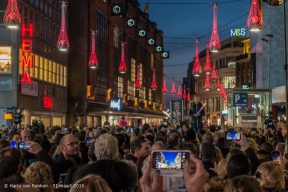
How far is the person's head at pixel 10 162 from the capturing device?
230 inches

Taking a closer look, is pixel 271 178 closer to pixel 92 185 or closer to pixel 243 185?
pixel 243 185

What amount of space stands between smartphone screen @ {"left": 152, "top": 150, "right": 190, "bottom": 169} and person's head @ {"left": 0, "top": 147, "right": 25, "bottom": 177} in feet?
7.10

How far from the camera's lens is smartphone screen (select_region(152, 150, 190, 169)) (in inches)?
167

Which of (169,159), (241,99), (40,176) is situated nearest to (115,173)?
(169,159)

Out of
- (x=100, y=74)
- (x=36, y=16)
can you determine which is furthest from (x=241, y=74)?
(x=36, y=16)

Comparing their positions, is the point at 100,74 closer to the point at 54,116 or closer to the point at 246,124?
the point at 54,116

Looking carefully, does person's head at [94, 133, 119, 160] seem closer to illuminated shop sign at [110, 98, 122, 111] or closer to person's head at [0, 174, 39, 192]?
person's head at [0, 174, 39, 192]

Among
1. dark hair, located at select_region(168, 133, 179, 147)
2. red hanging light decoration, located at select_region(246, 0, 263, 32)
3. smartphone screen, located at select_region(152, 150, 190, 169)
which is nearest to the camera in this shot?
smartphone screen, located at select_region(152, 150, 190, 169)

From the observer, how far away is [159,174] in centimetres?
421

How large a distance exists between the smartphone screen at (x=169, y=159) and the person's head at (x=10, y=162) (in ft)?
7.10

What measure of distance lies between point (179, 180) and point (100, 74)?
205 feet

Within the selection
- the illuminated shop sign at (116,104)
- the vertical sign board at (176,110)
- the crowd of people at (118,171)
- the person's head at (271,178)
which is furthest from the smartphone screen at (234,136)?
the illuminated shop sign at (116,104)

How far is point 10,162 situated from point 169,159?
8.05ft

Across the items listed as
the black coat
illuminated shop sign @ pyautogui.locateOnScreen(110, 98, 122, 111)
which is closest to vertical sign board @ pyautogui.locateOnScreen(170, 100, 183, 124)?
the black coat
